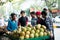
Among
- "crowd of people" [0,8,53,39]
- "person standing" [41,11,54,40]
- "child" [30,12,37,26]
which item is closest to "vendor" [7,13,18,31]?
"crowd of people" [0,8,53,39]

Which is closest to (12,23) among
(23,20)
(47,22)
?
(23,20)

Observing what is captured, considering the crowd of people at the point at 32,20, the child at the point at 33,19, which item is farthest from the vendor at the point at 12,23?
the child at the point at 33,19

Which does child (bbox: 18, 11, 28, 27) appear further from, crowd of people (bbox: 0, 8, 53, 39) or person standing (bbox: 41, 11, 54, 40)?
person standing (bbox: 41, 11, 54, 40)

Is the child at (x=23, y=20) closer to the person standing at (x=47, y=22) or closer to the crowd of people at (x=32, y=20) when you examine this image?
the crowd of people at (x=32, y=20)

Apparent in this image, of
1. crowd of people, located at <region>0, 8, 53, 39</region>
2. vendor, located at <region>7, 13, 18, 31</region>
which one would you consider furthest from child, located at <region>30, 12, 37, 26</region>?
vendor, located at <region>7, 13, 18, 31</region>

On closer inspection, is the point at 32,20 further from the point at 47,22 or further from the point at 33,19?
the point at 47,22

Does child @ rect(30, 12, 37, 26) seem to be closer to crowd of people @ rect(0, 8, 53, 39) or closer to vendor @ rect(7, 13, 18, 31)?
crowd of people @ rect(0, 8, 53, 39)

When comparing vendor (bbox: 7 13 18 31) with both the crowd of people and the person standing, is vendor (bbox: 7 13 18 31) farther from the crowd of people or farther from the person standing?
the person standing

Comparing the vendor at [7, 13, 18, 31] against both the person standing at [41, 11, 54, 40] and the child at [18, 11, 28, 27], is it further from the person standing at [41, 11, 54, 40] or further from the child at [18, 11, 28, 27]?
the person standing at [41, 11, 54, 40]

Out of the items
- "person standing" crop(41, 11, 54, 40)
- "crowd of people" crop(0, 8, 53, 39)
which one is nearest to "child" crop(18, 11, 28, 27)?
"crowd of people" crop(0, 8, 53, 39)

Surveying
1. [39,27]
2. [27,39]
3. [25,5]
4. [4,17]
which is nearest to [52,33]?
[39,27]

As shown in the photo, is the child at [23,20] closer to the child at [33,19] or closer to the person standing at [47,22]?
the child at [33,19]

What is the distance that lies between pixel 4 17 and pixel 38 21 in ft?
1.02

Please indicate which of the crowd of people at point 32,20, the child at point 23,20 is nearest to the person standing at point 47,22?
the crowd of people at point 32,20
